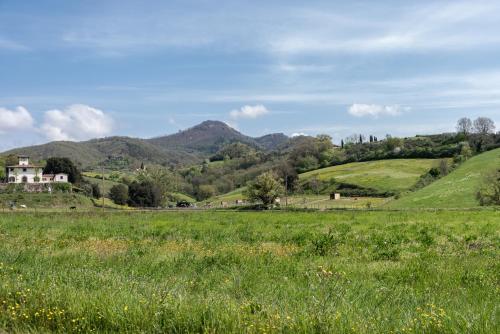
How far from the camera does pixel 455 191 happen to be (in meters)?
69.4

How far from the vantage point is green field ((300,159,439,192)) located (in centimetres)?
11157

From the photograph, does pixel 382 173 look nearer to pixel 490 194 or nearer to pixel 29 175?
pixel 490 194

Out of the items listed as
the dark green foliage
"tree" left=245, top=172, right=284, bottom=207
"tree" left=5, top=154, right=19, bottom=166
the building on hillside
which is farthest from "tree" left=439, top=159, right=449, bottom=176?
"tree" left=5, top=154, right=19, bottom=166

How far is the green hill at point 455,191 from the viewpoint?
6292 cm

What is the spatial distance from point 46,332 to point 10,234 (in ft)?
49.9

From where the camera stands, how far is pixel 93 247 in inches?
617

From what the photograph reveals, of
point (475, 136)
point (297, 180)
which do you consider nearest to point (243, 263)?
point (297, 180)

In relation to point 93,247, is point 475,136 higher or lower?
higher

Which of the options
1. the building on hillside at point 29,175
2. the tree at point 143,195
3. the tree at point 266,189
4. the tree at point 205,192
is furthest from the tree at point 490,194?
the tree at point 205,192

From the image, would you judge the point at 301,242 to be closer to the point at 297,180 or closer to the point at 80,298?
the point at 80,298

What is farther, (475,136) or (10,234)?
(475,136)

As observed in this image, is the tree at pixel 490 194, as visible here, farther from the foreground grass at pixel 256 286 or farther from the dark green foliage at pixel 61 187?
the dark green foliage at pixel 61 187

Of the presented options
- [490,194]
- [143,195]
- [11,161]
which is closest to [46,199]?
[143,195]

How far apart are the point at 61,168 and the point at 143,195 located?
27547 mm
